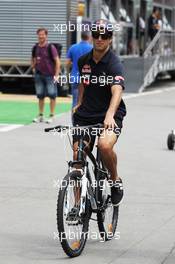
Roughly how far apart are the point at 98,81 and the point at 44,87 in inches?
427

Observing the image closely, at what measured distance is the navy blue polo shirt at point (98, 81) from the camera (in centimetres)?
726

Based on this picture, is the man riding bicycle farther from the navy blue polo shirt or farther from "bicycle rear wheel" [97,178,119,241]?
"bicycle rear wheel" [97,178,119,241]

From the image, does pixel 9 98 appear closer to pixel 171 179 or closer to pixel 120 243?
pixel 171 179

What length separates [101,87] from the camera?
7277mm

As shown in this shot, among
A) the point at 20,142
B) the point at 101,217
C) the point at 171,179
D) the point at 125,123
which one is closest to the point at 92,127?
the point at 101,217

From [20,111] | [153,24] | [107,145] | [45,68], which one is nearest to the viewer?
[107,145]

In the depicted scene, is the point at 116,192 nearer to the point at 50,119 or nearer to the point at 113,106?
the point at 113,106

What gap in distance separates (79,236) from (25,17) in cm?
1933

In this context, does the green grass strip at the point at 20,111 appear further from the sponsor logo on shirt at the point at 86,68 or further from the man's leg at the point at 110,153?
the sponsor logo on shirt at the point at 86,68

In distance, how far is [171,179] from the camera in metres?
11.1

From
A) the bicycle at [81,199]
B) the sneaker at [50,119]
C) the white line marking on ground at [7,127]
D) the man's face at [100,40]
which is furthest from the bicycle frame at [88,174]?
the sneaker at [50,119]

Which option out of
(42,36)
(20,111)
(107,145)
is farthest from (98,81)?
(20,111)

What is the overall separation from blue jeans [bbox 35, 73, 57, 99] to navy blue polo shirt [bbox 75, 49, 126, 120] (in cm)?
1039

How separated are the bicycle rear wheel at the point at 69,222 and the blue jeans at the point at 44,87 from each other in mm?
10840
